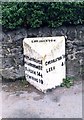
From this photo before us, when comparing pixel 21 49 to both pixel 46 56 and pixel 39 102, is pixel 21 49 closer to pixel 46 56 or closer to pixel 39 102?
pixel 46 56

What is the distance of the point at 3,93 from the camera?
27.4ft

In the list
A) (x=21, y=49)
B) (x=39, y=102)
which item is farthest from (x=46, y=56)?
(x=39, y=102)

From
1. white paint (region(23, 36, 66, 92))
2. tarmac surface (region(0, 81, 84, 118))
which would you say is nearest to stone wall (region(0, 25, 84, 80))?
white paint (region(23, 36, 66, 92))

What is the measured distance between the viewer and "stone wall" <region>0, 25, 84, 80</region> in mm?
8555

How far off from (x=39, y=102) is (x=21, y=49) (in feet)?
5.12

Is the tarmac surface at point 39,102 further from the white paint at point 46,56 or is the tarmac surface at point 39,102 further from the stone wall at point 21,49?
the stone wall at point 21,49

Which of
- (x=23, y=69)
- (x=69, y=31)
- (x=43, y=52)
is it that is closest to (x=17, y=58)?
(x=23, y=69)

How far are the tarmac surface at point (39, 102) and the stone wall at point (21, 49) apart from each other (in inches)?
13.7

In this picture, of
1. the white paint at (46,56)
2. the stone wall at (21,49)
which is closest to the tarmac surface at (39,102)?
the white paint at (46,56)

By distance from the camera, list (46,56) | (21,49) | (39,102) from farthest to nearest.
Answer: (21,49), (46,56), (39,102)

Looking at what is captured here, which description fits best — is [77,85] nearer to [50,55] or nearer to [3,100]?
[50,55]

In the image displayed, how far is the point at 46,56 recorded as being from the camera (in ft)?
26.7

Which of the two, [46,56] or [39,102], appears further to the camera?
[46,56]

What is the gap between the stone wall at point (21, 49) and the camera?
855cm
